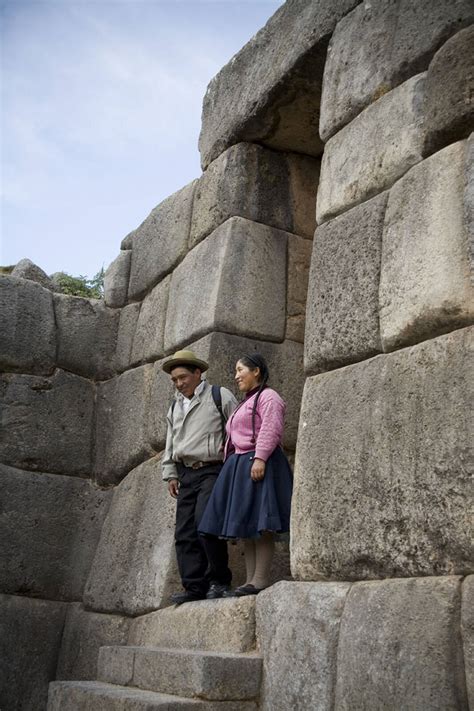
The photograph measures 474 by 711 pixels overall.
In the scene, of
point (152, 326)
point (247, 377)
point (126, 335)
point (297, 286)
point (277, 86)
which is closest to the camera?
point (247, 377)

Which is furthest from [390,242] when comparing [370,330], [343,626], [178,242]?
[178,242]

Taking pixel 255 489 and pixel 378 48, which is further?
pixel 255 489

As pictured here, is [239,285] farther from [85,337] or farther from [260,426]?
[85,337]

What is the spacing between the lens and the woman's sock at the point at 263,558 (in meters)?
4.42

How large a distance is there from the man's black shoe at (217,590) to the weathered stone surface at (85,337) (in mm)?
2791

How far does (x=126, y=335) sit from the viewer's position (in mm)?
7113

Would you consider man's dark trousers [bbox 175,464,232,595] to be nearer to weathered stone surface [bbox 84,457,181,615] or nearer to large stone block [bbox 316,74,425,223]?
weathered stone surface [bbox 84,457,181,615]

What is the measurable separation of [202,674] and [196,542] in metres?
1.16

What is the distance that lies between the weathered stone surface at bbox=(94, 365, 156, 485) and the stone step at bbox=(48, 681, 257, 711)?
2.00 metres

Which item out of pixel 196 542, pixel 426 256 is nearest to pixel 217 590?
pixel 196 542

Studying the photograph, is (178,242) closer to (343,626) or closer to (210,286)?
(210,286)

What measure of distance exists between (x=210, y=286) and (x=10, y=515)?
2230 millimetres

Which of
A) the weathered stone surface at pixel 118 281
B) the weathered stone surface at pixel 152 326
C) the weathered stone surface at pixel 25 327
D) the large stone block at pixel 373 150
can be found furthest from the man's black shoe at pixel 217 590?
the weathered stone surface at pixel 118 281

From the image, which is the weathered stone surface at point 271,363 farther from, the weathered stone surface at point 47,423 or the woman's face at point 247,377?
the weathered stone surface at point 47,423
